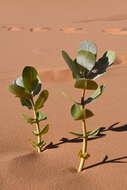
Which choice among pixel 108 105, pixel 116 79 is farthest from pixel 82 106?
pixel 116 79

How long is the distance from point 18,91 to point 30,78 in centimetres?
6

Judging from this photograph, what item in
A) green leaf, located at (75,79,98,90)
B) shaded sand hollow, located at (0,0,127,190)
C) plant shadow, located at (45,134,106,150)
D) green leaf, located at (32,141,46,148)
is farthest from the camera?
plant shadow, located at (45,134,106,150)

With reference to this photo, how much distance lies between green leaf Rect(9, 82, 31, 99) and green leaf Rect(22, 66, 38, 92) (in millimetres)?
17

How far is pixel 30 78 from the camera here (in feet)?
4.54

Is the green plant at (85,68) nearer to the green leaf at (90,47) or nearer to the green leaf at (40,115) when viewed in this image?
the green leaf at (90,47)

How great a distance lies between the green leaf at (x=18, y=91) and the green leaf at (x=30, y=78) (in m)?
0.02

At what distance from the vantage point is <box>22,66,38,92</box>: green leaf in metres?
1.35

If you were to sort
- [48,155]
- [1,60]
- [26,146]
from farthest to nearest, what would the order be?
[1,60]
[26,146]
[48,155]

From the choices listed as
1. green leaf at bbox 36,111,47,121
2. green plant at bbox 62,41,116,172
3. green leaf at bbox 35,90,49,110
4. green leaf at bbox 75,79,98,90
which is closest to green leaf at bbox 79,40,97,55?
green plant at bbox 62,41,116,172

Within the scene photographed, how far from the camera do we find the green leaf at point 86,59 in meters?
1.23

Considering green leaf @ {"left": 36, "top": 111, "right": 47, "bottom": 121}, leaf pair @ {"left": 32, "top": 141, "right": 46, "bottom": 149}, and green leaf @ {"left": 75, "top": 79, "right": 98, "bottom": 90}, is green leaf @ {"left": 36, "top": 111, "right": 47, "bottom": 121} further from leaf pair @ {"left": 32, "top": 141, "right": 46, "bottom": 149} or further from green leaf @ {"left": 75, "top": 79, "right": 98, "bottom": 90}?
green leaf @ {"left": 75, "top": 79, "right": 98, "bottom": 90}

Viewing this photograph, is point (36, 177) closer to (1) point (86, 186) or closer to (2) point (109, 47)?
(1) point (86, 186)

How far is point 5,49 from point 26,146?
283 centimetres

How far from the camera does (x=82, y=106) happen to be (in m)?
1.31
